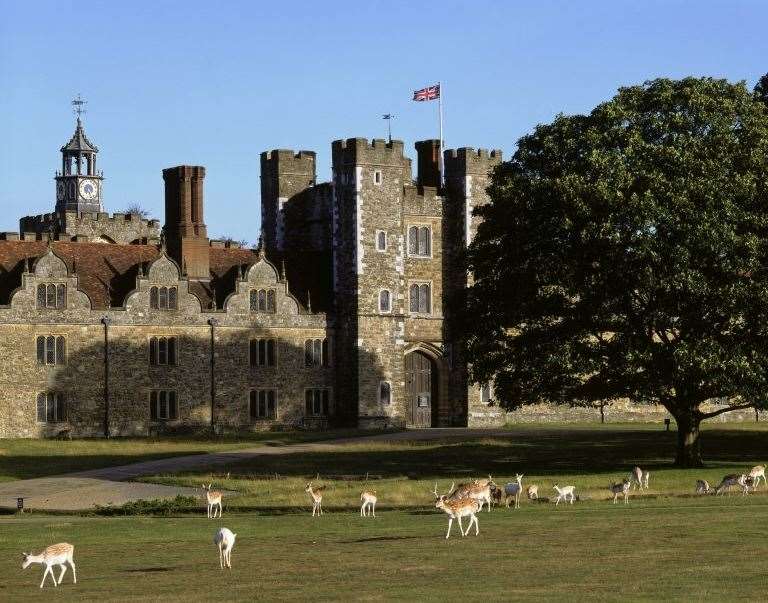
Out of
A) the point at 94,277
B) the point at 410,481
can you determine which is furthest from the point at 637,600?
the point at 94,277

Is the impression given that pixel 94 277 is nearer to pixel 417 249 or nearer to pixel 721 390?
pixel 417 249

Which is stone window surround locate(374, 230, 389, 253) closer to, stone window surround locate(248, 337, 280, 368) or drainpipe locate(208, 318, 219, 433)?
stone window surround locate(248, 337, 280, 368)

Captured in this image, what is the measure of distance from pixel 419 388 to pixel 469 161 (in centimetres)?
1338

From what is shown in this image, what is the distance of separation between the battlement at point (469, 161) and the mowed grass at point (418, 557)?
5122cm

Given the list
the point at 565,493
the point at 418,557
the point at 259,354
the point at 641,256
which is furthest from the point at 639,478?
the point at 259,354

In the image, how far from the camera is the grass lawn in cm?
6384

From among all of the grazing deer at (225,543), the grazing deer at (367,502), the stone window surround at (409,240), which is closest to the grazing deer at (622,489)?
the grazing deer at (367,502)

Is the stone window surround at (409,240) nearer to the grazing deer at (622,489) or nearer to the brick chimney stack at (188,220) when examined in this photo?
the brick chimney stack at (188,220)

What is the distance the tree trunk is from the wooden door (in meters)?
34.0

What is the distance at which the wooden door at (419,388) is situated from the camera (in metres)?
92.4

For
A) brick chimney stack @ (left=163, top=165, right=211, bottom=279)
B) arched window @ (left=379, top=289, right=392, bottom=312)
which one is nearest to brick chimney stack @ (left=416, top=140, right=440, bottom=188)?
arched window @ (left=379, top=289, right=392, bottom=312)

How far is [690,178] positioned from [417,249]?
37929 mm

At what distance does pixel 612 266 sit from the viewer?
182 feet

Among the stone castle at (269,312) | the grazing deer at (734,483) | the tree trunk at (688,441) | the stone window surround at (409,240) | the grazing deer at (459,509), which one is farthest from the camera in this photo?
the stone window surround at (409,240)
